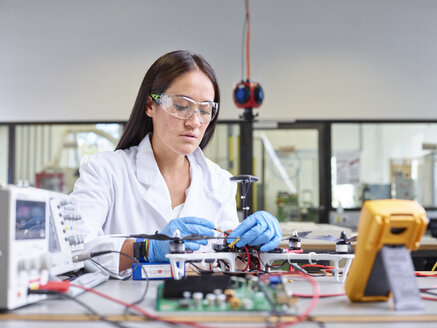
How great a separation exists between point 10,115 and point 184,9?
2.07 metres

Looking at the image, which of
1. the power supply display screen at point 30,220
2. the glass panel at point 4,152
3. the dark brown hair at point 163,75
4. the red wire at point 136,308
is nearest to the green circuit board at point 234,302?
the red wire at point 136,308

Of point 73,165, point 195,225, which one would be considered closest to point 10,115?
point 73,165

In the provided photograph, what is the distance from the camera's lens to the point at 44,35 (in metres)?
4.72

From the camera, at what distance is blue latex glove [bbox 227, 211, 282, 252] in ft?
4.07

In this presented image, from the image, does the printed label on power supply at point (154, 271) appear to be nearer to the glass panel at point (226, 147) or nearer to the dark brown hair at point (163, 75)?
the dark brown hair at point (163, 75)

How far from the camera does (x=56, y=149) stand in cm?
470

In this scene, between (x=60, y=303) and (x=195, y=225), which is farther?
(x=195, y=225)

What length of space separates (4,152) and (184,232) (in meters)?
3.99

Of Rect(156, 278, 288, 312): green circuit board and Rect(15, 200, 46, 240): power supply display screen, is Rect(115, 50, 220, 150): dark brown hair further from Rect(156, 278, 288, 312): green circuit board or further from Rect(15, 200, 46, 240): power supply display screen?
Rect(156, 278, 288, 312): green circuit board

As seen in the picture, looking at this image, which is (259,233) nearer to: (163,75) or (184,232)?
(184,232)

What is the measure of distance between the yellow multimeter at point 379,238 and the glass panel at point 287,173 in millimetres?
3624

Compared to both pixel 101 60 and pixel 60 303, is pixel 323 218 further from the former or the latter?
pixel 60 303

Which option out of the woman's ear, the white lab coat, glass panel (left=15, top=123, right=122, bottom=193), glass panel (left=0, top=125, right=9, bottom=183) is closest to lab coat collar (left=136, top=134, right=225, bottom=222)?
the white lab coat

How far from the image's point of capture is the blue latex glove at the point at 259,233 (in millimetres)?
1239
